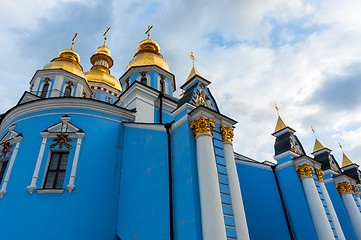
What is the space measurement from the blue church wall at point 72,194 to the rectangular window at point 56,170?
9.1 inches

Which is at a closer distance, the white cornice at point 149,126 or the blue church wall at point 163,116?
the white cornice at point 149,126

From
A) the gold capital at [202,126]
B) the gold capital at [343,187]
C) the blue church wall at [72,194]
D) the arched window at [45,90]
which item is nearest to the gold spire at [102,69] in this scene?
the arched window at [45,90]

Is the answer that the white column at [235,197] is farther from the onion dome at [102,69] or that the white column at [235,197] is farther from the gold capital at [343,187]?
the onion dome at [102,69]

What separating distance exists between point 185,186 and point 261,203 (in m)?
5.39

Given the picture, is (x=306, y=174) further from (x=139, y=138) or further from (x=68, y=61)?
(x=68, y=61)

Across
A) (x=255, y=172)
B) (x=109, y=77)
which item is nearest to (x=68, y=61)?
(x=109, y=77)

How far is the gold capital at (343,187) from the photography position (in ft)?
45.3

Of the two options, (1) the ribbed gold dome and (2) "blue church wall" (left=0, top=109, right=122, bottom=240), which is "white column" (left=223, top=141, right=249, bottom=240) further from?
(1) the ribbed gold dome

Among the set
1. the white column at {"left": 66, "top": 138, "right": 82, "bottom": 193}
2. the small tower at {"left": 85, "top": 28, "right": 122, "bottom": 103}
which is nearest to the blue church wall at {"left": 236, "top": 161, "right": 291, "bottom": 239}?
the white column at {"left": 66, "top": 138, "right": 82, "bottom": 193}

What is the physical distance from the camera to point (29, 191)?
336 inches

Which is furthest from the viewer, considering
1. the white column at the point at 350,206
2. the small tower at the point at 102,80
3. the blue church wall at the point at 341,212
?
the small tower at the point at 102,80

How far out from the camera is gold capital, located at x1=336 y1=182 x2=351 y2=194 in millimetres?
13797

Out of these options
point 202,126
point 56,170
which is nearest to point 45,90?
point 56,170

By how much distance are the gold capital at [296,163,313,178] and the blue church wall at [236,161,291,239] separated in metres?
1.11
